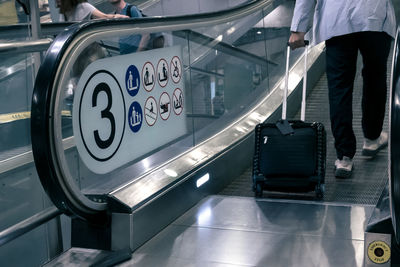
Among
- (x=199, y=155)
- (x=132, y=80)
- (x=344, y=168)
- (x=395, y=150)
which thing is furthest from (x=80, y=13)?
(x=395, y=150)

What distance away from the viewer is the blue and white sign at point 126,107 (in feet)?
10.1

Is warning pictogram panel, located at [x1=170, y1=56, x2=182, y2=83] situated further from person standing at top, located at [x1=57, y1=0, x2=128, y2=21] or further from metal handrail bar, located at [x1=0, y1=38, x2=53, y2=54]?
person standing at top, located at [x1=57, y1=0, x2=128, y2=21]

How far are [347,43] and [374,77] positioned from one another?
1.16 feet

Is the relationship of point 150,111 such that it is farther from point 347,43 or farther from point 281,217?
point 347,43

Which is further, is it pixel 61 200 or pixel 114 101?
pixel 114 101

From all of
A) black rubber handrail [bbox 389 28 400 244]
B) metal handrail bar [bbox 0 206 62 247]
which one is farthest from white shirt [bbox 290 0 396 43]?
black rubber handrail [bbox 389 28 400 244]

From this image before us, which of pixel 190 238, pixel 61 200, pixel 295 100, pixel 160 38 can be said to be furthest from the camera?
pixel 295 100

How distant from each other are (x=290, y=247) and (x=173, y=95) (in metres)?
1.30

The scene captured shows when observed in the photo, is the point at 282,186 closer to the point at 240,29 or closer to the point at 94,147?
the point at 94,147

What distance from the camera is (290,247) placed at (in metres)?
3.13

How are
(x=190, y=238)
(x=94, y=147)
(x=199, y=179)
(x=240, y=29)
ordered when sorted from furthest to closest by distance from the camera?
(x=240, y=29) → (x=199, y=179) → (x=190, y=238) → (x=94, y=147)

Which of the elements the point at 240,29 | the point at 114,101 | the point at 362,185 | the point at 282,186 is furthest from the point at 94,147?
the point at 240,29

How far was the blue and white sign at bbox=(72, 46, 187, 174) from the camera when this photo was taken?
308cm

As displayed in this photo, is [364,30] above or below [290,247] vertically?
above
